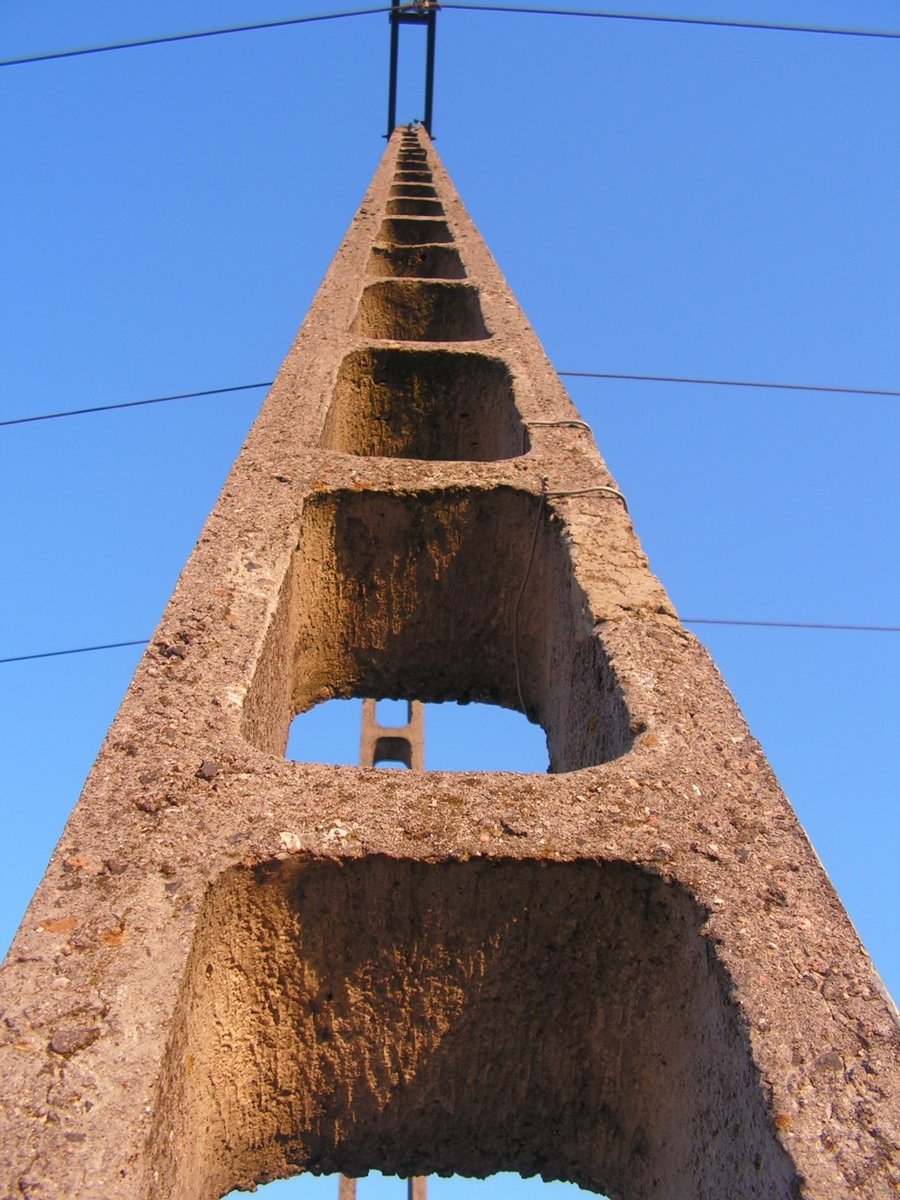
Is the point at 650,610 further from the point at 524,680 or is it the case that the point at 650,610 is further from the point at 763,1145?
the point at 763,1145

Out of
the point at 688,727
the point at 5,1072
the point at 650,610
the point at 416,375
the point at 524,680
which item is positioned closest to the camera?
the point at 5,1072

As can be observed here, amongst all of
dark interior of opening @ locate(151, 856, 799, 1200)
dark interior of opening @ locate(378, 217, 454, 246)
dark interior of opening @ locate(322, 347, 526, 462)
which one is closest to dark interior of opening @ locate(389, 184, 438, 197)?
dark interior of opening @ locate(378, 217, 454, 246)

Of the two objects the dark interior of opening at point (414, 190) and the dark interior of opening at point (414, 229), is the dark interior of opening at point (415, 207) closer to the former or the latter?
the dark interior of opening at point (414, 190)

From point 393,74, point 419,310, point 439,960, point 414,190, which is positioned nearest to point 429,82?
point 393,74

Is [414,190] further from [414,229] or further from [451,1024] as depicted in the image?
[451,1024]

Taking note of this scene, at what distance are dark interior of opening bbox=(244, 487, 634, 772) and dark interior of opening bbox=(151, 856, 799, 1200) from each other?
3.73 feet

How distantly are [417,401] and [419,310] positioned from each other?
1540 mm

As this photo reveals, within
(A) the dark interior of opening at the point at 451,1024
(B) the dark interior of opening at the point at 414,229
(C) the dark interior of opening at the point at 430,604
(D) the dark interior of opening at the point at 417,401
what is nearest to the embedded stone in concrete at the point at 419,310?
(D) the dark interior of opening at the point at 417,401

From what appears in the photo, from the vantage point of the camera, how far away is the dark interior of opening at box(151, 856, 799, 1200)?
2248 mm

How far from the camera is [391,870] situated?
228 cm

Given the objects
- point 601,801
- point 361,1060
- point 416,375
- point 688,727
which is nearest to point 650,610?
point 688,727

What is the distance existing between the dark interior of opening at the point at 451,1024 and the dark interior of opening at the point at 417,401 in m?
3.25

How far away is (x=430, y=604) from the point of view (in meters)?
4.05

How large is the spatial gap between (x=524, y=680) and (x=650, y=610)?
922mm
